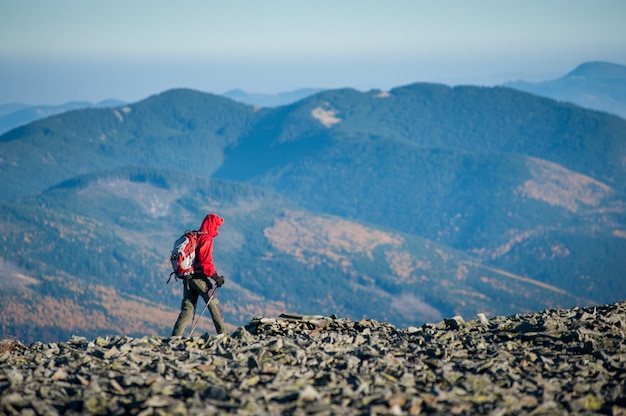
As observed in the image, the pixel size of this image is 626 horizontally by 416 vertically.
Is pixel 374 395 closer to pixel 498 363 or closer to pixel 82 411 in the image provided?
pixel 498 363

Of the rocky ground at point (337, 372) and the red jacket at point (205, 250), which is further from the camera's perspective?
the red jacket at point (205, 250)

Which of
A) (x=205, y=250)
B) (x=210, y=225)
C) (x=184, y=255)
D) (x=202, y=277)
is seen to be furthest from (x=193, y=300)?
(x=210, y=225)

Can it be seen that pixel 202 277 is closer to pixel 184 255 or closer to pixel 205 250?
pixel 205 250

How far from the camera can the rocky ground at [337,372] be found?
18062 millimetres

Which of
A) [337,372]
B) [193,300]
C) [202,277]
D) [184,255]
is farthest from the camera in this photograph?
[193,300]

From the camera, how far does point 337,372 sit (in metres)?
20.8

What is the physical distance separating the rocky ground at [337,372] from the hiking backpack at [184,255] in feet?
7.56

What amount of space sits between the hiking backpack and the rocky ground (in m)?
2.30

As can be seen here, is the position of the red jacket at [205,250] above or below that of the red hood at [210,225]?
below

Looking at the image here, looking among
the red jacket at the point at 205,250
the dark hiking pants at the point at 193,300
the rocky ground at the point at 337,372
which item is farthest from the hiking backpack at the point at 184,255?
the rocky ground at the point at 337,372

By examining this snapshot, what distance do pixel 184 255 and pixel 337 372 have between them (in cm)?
783

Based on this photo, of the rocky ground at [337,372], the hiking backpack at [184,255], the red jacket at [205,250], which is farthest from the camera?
the red jacket at [205,250]

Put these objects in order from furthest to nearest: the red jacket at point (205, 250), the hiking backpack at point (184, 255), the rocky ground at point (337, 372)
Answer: the red jacket at point (205, 250)
the hiking backpack at point (184, 255)
the rocky ground at point (337, 372)

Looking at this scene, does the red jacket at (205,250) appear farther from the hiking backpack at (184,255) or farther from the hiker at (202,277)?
the hiking backpack at (184,255)
